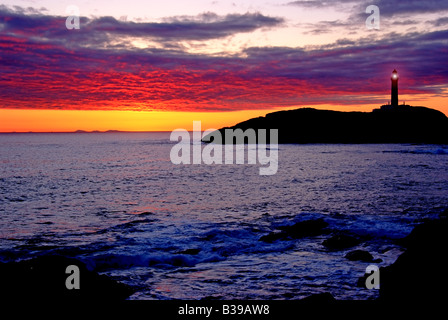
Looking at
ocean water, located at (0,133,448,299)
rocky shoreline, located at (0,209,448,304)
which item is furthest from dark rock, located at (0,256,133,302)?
ocean water, located at (0,133,448,299)

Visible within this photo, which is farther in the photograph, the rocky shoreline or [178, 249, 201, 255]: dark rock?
[178, 249, 201, 255]: dark rock

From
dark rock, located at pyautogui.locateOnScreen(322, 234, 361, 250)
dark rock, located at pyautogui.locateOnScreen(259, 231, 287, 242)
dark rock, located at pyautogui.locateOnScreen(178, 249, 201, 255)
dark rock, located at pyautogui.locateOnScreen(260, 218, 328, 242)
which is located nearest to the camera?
dark rock, located at pyautogui.locateOnScreen(178, 249, 201, 255)

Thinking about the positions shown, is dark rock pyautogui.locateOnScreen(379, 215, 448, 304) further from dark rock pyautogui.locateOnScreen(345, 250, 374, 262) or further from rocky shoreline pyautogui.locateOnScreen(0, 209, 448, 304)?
dark rock pyautogui.locateOnScreen(345, 250, 374, 262)

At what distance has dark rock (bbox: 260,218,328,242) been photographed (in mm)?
15266

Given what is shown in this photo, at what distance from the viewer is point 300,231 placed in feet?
53.1

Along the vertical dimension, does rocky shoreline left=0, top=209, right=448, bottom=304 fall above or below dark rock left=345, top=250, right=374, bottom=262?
above

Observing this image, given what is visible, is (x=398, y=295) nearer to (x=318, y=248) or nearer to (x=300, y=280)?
(x=300, y=280)

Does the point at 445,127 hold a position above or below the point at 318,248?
above

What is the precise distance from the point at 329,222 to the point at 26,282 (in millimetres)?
13676

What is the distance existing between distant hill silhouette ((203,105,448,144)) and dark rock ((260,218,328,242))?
128m

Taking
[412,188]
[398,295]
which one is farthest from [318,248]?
[412,188]

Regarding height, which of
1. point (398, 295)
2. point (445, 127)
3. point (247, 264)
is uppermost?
point (445, 127)

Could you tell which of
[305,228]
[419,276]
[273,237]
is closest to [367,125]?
[305,228]

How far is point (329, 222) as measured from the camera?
58.6 ft
